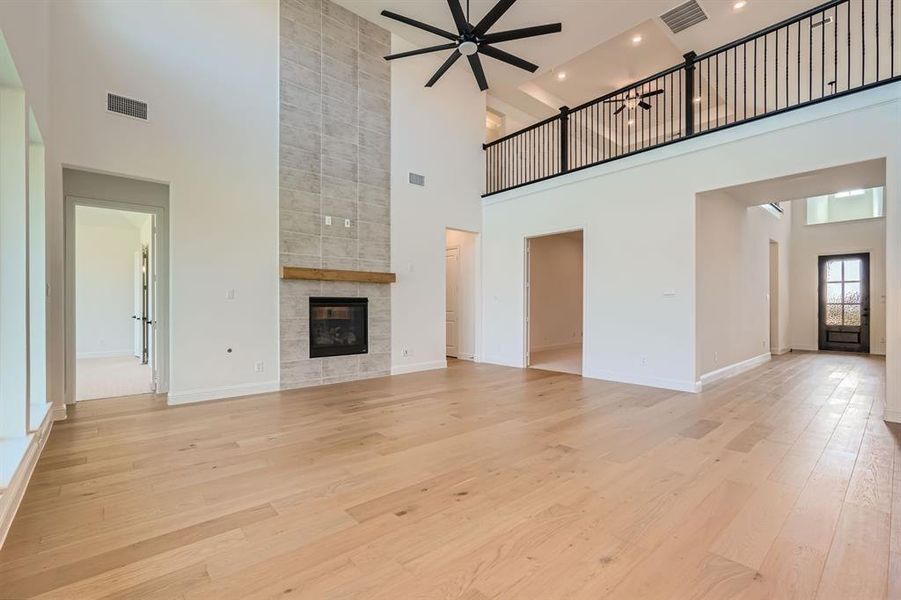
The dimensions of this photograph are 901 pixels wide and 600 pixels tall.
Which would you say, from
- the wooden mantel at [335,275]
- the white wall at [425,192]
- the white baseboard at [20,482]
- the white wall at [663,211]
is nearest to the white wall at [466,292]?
the white wall at [425,192]

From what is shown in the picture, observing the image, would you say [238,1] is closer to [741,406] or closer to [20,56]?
[20,56]

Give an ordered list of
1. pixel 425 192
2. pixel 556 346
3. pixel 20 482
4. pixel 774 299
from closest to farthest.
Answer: pixel 20 482 < pixel 425 192 < pixel 774 299 < pixel 556 346

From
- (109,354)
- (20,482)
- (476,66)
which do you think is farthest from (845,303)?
(109,354)

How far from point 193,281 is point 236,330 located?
2.38 feet

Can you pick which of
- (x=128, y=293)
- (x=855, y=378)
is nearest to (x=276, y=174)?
(x=128, y=293)

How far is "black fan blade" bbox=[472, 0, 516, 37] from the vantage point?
12.4 ft

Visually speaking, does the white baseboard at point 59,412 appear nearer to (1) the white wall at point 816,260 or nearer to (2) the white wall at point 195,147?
(2) the white wall at point 195,147

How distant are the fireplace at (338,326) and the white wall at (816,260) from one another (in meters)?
9.81

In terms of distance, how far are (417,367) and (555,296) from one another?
164 inches

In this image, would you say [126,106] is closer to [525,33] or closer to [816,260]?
[525,33]

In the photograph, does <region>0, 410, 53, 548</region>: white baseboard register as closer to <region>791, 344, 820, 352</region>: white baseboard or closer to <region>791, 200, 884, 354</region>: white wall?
<region>791, 344, 820, 352</region>: white baseboard

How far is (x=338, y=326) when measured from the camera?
567 centimetres

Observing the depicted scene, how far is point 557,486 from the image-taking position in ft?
7.84

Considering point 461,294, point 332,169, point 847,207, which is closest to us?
point 332,169
